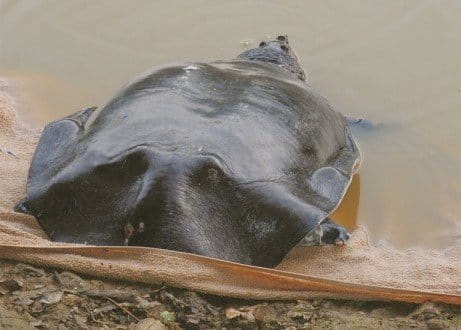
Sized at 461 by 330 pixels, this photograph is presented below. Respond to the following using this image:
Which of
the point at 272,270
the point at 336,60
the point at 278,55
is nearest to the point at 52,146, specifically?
the point at 272,270

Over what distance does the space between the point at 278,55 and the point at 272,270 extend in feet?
7.24

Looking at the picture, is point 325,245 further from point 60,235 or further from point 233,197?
point 60,235

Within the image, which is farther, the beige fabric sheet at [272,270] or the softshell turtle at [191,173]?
the softshell turtle at [191,173]

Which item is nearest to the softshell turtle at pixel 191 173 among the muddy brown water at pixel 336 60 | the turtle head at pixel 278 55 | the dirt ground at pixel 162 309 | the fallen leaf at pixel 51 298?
the dirt ground at pixel 162 309

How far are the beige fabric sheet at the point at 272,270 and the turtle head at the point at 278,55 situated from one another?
139cm

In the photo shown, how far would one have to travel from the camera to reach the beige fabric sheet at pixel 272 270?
7.88ft

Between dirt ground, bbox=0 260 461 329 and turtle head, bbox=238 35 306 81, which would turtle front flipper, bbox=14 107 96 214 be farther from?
turtle head, bbox=238 35 306 81

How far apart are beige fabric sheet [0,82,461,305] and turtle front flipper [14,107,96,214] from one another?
0.16 meters

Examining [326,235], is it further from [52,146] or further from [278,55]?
[278,55]

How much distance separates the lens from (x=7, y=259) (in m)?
2.53

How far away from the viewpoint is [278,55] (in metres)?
4.35

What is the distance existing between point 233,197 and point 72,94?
211 cm

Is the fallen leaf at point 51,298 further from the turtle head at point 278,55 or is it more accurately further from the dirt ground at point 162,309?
the turtle head at point 278,55

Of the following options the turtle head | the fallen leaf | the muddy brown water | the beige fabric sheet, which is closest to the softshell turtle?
the beige fabric sheet
